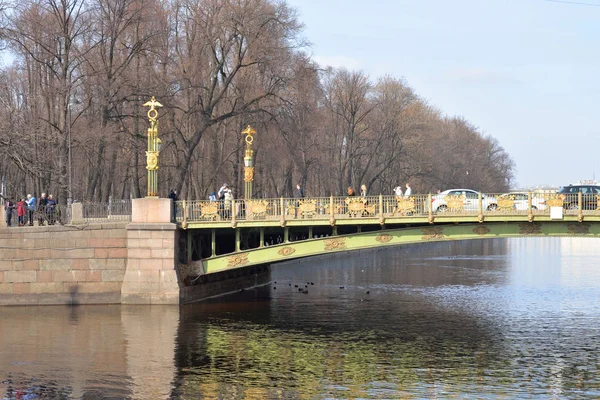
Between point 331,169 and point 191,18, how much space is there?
982 inches

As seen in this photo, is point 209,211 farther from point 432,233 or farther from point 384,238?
point 432,233

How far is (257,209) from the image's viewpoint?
3759cm

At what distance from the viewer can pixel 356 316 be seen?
3703 cm

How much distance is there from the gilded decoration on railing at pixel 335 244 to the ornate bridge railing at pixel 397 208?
1.03 meters

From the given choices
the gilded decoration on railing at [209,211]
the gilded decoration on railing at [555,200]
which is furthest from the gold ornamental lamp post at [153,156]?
the gilded decoration on railing at [555,200]

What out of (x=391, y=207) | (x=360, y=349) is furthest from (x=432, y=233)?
(x=360, y=349)

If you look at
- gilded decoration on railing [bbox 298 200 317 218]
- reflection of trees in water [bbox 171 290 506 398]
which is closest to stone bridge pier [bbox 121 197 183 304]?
reflection of trees in water [bbox 171 290 506 398]

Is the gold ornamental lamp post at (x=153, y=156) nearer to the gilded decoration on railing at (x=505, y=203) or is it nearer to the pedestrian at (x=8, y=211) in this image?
the pedestrian at (x=8, y=211)

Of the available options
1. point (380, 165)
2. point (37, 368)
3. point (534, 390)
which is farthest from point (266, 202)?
point (380, 165)

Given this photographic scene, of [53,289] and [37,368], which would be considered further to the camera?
[53,289]

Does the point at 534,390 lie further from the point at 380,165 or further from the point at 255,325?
the point at 380,165

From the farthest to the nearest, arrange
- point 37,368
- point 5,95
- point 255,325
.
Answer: point 5,95
point 255,325
point 37,368

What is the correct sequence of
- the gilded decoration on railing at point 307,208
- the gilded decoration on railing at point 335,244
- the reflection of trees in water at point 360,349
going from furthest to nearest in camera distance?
1. the gilded decoration on railing at point 335,244
2. the gilded decoration on railing at point 307,208
3. the reflection of trees in water at point 360,349

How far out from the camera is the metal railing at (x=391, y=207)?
112ft
